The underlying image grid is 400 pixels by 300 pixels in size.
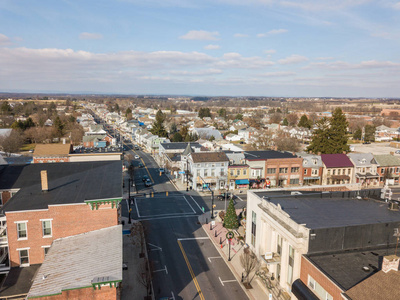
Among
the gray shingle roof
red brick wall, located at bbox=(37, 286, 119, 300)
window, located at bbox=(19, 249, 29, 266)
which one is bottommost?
window, located at bbox=(19, 249, 29, 266)

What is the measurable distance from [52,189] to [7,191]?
5.94 m

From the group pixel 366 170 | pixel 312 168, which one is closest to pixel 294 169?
pixel 312 168

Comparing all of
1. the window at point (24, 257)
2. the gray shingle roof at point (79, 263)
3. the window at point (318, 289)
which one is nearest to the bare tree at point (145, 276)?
the gray shingle roof at point (79, 263)

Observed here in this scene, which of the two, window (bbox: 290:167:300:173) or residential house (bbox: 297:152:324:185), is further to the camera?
residential house (bbox: 297:152:324:185)

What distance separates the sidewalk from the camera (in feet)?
96.9

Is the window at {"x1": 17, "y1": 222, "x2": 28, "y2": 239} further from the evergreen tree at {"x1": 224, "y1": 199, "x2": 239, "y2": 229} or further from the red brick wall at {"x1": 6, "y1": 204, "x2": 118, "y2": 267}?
the evergreen tree at {"x1": 224, "y1": 199, "x2": 239, "y2": 229}

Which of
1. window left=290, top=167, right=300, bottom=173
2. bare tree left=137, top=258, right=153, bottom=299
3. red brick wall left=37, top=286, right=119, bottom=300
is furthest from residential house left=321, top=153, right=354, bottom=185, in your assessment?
red brick wall left=37, top=286, right=119, bottom=300

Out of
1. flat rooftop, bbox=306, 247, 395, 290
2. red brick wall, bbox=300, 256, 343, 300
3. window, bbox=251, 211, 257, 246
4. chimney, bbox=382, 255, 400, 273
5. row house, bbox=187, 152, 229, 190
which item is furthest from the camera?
row house, bbox=187, 152, 229, 190

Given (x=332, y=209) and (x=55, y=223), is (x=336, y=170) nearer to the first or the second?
(x=332, y=209)

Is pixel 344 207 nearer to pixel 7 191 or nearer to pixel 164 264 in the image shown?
pixel 164 264

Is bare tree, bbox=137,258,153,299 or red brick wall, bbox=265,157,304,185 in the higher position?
red brick wall, bbox=265,157,304,185

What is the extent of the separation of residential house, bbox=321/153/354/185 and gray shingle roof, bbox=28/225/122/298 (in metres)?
56.0

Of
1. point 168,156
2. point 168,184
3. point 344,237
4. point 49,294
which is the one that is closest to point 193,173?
point 168,184

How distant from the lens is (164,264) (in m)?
34.4
